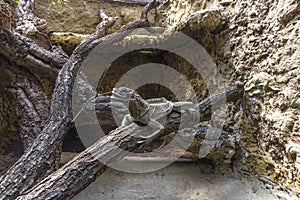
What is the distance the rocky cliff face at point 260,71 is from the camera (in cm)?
118

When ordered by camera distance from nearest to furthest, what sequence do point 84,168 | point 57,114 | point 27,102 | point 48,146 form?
point 84,168
point 48,146
point 57,114
point 27,102

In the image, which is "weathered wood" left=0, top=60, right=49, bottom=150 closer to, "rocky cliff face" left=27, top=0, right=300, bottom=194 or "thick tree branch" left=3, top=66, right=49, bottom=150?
"thick tree branch" left=3, top=66, right=49, bottom=150

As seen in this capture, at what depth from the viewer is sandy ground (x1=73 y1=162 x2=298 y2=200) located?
1.37 meters

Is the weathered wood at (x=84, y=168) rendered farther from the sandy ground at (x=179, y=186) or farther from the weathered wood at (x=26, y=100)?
the weathered wood at (x=26, y=100)

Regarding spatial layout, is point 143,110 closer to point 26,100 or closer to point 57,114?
point 57,114

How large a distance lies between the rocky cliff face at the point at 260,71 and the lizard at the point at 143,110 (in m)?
0.45

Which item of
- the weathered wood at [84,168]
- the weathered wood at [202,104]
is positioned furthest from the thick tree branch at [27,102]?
the weathered wood at [84,168]

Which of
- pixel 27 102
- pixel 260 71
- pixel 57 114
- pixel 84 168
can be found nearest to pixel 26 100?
pixel 27 102

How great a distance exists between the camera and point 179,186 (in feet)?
5.05

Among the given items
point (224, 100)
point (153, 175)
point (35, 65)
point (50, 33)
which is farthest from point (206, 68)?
point (50, 33)

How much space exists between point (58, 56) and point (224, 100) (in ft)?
3.65

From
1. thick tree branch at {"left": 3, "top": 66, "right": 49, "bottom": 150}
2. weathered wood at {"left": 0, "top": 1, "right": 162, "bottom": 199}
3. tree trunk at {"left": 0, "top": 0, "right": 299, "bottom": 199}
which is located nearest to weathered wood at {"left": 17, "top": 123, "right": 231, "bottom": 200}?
tree trunk at {"left": 0, "top": 0, "right": 299, "bottom": 199}

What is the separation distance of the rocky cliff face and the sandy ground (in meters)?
0.09

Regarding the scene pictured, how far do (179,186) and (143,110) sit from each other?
0.65 m
